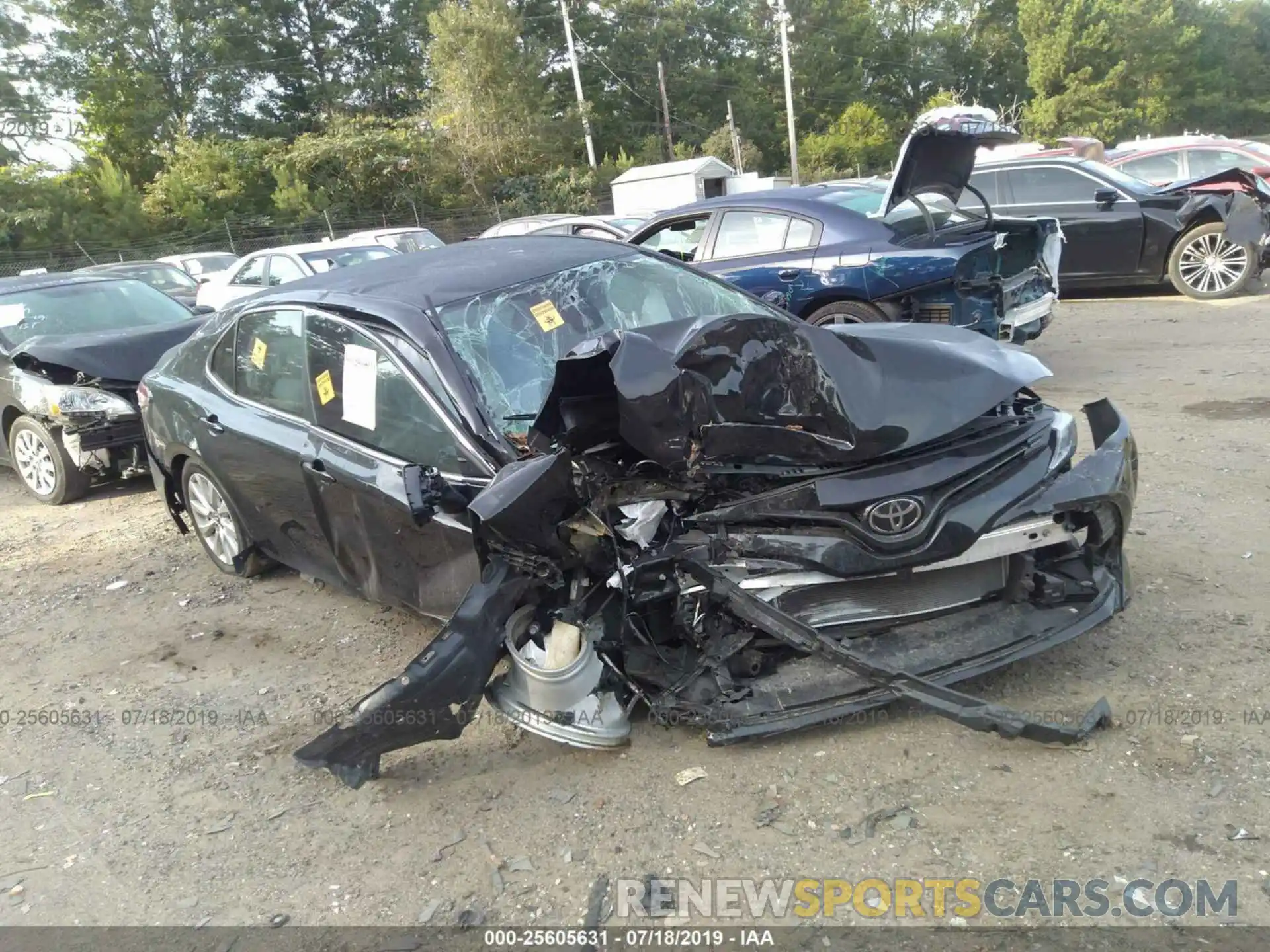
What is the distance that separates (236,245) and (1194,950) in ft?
102

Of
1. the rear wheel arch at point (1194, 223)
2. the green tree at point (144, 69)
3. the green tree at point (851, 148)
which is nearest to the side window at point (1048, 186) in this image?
the rear wheel arch at point (1194, 223)

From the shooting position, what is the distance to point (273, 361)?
443 centimetres

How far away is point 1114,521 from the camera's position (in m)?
3.34

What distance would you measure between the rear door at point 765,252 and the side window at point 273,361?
12.7 feet

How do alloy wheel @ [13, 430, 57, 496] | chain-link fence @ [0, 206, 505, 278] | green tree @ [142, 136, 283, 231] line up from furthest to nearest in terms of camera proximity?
green tree @ [142, 136, 283, 231], chain-link fence @ [0, 206, 505, 278], alloy wheel @ [13, 430, 57, 496]

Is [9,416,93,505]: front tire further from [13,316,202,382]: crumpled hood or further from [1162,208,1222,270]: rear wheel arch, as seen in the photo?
[1162,208,1222,270]: rear wheel arch

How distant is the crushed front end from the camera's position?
3.01 meters

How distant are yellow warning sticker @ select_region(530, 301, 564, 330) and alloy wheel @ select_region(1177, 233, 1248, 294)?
8989 millimetres

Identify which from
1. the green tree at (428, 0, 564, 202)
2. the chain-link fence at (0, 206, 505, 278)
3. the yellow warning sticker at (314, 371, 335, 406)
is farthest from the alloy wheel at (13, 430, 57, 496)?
the green tree at (428, 0, 564, 202)

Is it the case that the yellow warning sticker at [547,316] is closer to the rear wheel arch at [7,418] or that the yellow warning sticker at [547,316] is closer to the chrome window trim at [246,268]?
the rear wheel arch at [7,418]

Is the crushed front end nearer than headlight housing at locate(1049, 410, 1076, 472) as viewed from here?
Yes

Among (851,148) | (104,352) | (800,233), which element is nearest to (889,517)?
(800,233)

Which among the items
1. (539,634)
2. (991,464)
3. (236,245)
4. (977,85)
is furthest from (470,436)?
(977,85)

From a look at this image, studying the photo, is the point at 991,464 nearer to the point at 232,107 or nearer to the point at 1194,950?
the point at 1194,950
